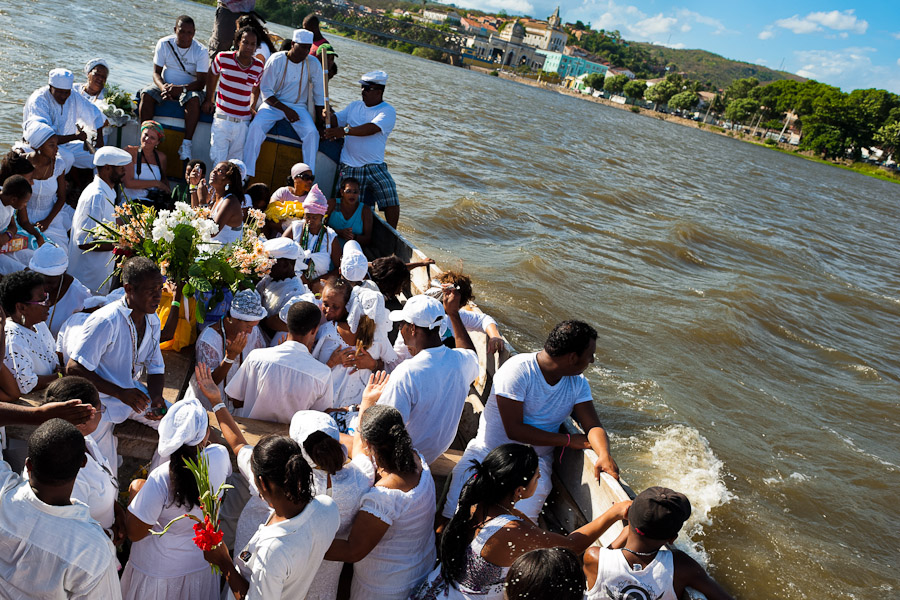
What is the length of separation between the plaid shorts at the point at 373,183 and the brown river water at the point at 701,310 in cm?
298

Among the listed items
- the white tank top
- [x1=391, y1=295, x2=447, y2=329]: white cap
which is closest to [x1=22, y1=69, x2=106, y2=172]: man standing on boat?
[x1=391, y1=295, x2=447, y2=329]: white cap

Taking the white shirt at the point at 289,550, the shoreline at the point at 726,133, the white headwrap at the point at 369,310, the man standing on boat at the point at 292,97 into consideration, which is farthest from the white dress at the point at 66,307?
the shoreline at the point at 726,133

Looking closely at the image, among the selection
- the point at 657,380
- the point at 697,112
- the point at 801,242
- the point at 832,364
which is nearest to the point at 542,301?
the point at 657,380

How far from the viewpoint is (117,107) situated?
24.3 ft

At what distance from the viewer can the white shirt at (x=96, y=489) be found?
2428 millimetres

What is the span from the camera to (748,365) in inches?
427

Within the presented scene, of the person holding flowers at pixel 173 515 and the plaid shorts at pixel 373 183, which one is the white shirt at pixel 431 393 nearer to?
the person holding flowers at pixel 173 515

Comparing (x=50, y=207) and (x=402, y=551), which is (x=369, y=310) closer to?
(x=402, y=551)

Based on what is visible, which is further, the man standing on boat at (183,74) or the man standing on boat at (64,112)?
the man standing on boat at (183,74)

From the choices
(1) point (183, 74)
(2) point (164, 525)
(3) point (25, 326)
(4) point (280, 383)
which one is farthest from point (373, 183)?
(2) point (164, 525)

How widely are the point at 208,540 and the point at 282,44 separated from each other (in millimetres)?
6654

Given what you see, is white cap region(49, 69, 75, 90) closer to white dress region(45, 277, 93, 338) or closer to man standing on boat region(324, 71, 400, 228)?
man standing on boat region(324, 71, 400, 228)

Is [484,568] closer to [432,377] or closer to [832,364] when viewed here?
[432,377]

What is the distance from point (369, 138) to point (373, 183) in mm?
539
